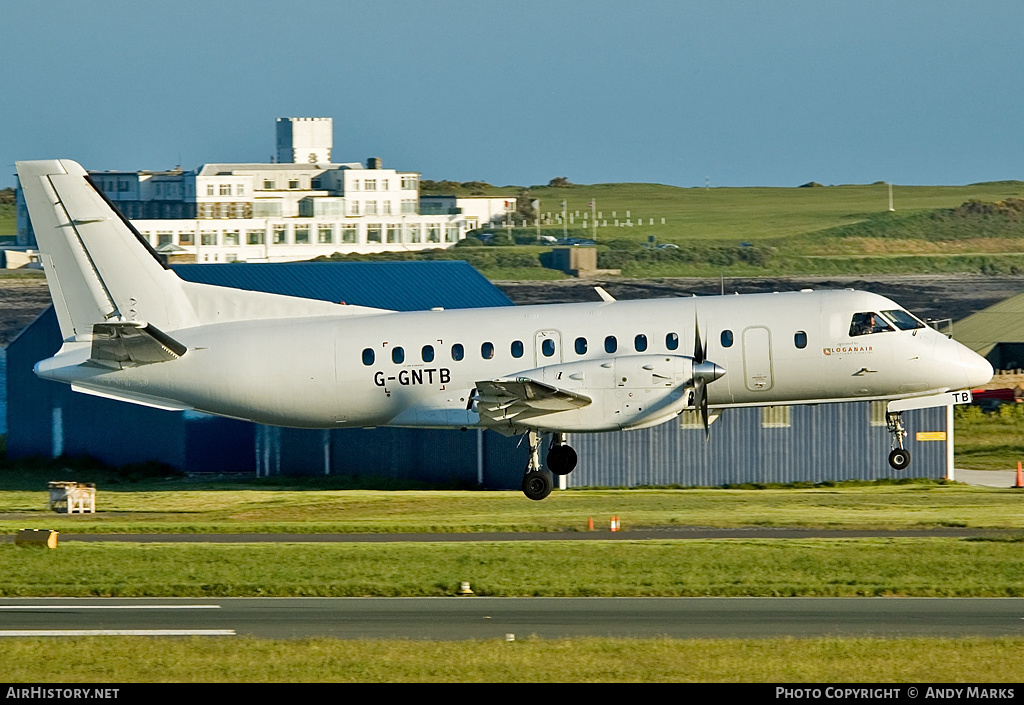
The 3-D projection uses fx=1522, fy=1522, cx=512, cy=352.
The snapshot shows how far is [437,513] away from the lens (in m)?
43.4

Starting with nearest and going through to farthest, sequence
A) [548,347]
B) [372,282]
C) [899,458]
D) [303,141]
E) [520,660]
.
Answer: [520,660] < [548,347] < [899,458] < [372,282] < [303,141]

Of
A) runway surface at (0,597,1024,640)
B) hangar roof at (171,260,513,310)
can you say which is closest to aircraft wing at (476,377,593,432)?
runway surface at (0,597,1024,640)

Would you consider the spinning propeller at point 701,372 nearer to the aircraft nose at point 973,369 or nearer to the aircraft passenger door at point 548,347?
the aircraft passenger door at point 548,347

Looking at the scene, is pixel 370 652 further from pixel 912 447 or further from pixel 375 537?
pixel 912 447

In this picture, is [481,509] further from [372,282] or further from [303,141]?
[303,141]

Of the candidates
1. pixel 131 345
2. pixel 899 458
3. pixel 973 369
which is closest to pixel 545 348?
pixel 899 458

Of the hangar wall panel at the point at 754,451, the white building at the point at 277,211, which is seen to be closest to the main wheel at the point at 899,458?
the hangar wall panel at the point at 754,451

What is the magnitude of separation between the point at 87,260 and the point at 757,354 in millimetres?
14227

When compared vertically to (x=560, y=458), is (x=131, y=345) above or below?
above

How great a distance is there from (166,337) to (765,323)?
1236 cm

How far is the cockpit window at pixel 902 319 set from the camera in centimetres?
3105

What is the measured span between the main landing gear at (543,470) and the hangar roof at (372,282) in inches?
832

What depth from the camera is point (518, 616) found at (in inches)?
1047

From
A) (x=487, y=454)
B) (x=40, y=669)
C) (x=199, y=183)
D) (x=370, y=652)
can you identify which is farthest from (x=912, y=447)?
(x=199, y=183)
